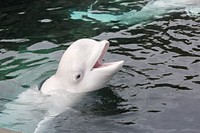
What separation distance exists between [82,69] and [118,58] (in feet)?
4.04

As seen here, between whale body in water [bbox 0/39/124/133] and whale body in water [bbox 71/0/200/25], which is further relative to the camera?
whale body in water [bbox 71/0/200/25]

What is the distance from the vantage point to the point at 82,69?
670 centimetres

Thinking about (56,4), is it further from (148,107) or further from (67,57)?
(148,107)

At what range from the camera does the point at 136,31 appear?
9008mm

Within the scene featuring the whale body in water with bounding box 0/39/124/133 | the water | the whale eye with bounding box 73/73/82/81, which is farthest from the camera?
the whale eye with bounding box 73/73/82/81

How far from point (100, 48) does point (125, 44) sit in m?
1.81

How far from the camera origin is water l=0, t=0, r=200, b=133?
6.16m

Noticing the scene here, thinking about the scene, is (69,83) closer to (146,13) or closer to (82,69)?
(82,69)

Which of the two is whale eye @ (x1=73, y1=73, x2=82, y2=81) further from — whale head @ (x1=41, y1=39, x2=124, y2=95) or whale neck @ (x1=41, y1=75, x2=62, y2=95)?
whale neck @ (x1=41, y1=75, x2=62, y2=95)

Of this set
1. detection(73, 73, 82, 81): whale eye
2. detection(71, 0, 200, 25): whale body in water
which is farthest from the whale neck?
detection(71, 0, 200, 25): whale body in water

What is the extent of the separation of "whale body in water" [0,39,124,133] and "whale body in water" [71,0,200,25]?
298cm

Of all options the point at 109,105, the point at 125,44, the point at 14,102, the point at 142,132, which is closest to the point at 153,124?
the point at 142,132

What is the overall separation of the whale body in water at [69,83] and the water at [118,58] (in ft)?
0.38

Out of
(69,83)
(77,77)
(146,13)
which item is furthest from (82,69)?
(146,13)
